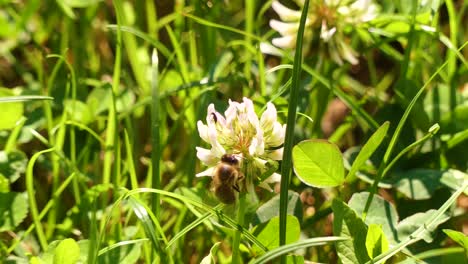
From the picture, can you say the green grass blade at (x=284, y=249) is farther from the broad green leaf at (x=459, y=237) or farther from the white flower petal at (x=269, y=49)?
the white flower petal at (x=269, y=49)

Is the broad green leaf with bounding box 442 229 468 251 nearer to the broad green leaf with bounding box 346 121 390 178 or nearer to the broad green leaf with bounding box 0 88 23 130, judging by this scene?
the broad green leaf with bounding box 346 121 390 178

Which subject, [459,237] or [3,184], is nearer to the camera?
[459,237]

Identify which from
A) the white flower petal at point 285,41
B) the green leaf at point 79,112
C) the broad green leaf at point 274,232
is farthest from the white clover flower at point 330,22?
the broad green leaf at point 274,232

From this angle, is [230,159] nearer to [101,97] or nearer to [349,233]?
[349,233]

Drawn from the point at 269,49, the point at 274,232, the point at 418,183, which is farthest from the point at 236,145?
the point at 269,49

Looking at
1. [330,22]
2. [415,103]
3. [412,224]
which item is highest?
[330,22]

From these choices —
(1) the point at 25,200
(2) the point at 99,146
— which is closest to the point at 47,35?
(2) the point at 99,146

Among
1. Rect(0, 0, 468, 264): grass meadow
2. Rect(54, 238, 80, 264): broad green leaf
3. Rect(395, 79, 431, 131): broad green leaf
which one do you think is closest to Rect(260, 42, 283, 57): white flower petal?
Rect(0, 0, 468, 264): grass meadow

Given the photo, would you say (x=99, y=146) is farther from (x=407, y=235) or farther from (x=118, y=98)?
(x=407, y=235)
